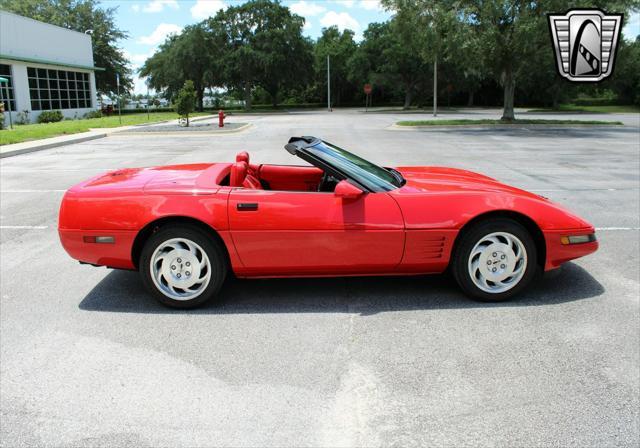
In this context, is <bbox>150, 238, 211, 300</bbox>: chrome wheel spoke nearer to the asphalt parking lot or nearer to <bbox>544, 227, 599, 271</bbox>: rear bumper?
the asphalt parking lot

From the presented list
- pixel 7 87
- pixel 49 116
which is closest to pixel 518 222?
pixel 7 87

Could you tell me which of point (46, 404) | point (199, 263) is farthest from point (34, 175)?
point (46, 404)

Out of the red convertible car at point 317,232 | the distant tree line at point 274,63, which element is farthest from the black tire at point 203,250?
the distant tree line at point 274,63

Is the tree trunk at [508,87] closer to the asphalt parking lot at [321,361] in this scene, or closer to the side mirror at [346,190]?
the asphalt parking lot at [321,361]

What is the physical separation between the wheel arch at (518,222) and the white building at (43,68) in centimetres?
3281

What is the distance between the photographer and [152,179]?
183 inches

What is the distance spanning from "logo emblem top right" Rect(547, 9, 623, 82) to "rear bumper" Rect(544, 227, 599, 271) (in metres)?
15.2

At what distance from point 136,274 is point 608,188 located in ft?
26.5

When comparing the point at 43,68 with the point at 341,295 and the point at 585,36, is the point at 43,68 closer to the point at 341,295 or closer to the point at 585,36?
the point at 585,36

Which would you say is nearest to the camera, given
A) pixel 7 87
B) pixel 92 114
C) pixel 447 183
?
pixel 447 183

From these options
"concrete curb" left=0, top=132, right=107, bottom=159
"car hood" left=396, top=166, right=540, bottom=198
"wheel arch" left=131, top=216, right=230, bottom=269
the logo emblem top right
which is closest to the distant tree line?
the logo emblem top right

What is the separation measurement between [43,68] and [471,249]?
138 ft

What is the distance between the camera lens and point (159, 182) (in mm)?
4527

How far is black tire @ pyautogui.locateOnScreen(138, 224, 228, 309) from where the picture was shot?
421cm
